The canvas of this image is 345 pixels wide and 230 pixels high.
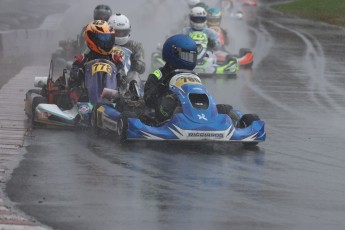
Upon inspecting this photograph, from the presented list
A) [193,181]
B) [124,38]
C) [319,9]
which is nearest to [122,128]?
[193,181]

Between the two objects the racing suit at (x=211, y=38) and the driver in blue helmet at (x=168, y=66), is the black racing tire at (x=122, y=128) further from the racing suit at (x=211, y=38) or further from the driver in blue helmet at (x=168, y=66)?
the racing suit at (x=211, y=38)

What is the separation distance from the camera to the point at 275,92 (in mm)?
17953

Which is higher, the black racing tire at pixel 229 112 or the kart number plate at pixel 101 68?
the kart number plate at pixel 101 68

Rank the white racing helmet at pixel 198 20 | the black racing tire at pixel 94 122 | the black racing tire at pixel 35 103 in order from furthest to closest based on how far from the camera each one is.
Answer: the white racing helmet at pixel 198 20 → the black racing tire at pixel 35 103 → the black racing tire at pixel 94 122

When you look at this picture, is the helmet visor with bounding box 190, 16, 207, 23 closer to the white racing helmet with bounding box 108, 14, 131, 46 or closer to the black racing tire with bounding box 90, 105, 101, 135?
the white racing helmet with bounding box 108, 14, 131, 46

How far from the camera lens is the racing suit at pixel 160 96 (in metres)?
11.2

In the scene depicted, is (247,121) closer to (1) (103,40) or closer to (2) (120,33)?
(1) (103,40)

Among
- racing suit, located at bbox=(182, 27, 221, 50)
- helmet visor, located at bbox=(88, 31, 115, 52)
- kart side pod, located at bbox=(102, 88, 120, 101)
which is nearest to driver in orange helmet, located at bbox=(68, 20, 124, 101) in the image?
helmet visor, located at bbox=(88, 31, 115, 52)

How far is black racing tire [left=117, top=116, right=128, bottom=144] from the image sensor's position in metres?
10.8

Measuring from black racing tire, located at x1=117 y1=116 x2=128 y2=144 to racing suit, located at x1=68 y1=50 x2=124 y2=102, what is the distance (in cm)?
195

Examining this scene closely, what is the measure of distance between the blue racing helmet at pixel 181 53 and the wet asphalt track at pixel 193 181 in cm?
124

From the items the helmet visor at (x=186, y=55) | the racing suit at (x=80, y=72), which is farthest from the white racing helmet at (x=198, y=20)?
the helmet visor at (x=186, y=55)

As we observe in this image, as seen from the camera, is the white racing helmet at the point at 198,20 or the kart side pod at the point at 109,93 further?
the white racing helmet at the point at 198,20

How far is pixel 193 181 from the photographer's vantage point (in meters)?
8.80
